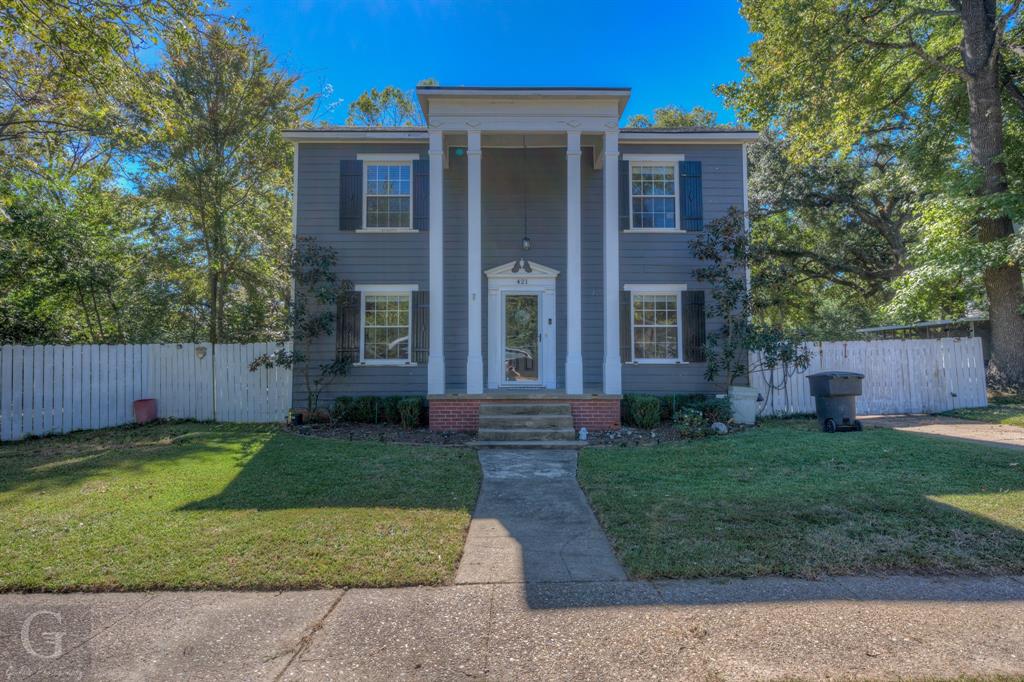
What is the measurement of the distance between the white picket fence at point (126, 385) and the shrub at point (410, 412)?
8.86 feet

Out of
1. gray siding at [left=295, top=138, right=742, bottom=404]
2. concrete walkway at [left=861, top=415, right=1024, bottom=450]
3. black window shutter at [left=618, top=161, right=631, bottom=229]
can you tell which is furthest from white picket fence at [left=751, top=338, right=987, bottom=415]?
black window shutter at [left=618, top=161, right=631, bottom=229]

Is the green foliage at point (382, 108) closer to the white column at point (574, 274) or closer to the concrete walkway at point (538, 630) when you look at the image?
the white column at point (574, 274)

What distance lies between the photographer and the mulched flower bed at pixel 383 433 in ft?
29.8

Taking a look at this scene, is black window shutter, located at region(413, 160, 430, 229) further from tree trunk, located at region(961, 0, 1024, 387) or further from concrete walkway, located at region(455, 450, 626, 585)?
tree trunk, located at region(961, 0, 1024, 387)

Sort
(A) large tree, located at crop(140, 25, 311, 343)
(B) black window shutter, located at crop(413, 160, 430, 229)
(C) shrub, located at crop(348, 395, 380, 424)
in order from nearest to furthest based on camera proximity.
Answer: (C) shrub, located at crop(348, 395, 380, 424)
(B) black window shutter, located at crop(413, 160, 430, 229)
(A) large tree, located at crop(140, 25, 311, 343)

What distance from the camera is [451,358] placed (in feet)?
37.0

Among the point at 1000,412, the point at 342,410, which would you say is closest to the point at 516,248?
the point at 342,410

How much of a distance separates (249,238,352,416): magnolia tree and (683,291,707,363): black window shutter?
722cm

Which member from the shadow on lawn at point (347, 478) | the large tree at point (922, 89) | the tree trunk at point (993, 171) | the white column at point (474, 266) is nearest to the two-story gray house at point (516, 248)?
the white column at point (474, 266)

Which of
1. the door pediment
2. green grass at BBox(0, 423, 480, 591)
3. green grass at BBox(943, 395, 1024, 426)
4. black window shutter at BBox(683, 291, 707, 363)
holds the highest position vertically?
the door pediment

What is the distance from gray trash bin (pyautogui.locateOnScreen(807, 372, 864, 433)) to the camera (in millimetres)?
8797

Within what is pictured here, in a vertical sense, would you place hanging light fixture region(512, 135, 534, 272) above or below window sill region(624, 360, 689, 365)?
above

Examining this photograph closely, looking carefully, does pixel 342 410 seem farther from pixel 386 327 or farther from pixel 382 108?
pixel 382 108

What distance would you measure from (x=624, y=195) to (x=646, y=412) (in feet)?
15.9
